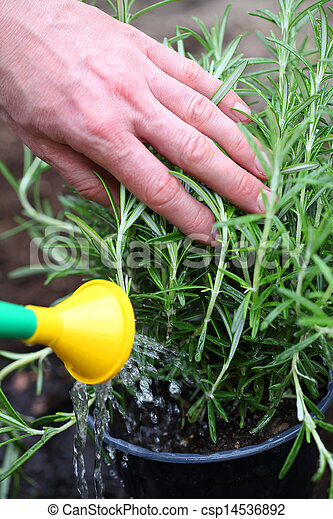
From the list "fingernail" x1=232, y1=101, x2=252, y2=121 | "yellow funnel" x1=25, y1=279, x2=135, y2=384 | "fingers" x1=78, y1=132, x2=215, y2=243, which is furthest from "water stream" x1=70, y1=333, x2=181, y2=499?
"fingernail" x1=232, y1=101, x2=252, y2=121

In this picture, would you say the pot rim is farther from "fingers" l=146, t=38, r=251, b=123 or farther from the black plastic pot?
"fingers" l=146, t=38, r=251, b=123

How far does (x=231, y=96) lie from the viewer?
0.94 m

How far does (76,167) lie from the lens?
0.96 m

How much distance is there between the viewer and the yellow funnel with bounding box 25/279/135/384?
728 mm

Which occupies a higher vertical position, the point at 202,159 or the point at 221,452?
the point at 202,159

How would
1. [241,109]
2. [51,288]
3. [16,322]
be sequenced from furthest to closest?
1. [51,288]
2. [241,109]
3. [16,322]

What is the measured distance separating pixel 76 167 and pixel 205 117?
0.26 metres

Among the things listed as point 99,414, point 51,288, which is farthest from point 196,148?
point 51,288

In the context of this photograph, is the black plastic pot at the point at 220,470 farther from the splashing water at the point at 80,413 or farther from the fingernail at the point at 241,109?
the fingernail at the point at 241,109

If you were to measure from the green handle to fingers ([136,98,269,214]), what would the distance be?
0.36m

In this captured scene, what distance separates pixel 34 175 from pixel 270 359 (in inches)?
32.2

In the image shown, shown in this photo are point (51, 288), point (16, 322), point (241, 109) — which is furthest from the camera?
point (51, 288)

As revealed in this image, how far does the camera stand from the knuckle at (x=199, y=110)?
87 cm

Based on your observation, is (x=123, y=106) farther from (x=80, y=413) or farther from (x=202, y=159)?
(x=80, y=413)
